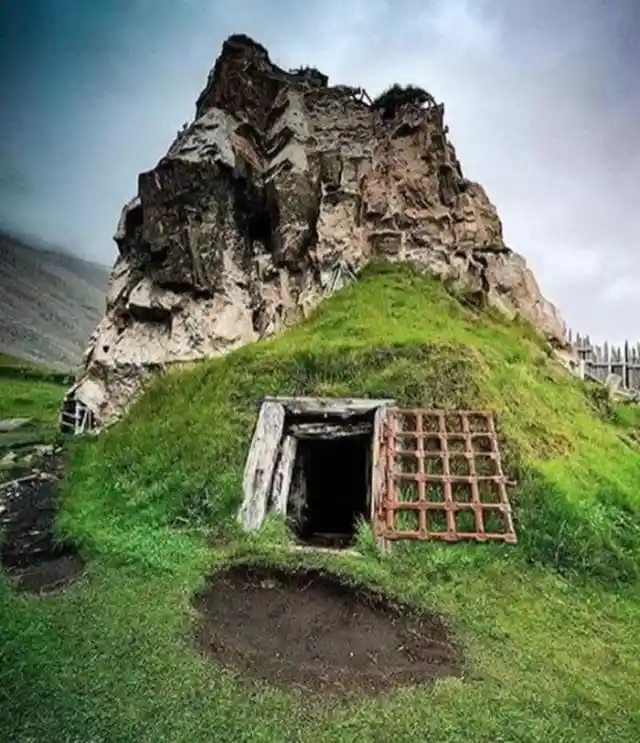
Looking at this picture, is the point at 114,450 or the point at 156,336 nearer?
the point at 114,450

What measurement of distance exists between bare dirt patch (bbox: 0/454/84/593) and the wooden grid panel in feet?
11.7

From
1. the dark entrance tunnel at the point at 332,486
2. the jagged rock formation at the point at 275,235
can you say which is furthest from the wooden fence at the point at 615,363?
the dark entrance tunnel at the point at 332,486

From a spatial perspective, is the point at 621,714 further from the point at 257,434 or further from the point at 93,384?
the point at 93,384

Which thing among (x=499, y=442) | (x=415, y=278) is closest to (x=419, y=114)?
(x=415, y=278)

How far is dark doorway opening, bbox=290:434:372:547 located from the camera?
9875mm

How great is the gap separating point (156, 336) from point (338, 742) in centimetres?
1317

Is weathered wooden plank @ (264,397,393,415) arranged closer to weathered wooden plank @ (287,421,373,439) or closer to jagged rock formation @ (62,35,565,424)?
weathered wooden plank @ (287,421,373,439)

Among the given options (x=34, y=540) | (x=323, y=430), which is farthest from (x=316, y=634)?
(x=34, y=540)

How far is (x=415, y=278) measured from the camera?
14539 millimetres

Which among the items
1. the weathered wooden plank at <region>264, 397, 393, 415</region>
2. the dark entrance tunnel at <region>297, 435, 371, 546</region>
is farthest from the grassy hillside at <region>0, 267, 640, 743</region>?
the dark entrance tunnel at <region>297, 435, 371, 546</region>

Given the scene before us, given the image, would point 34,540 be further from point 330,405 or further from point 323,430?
point 330,405

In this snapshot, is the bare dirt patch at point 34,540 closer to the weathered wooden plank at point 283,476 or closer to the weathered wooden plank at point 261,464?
the weathered wooden plank at point 261,464

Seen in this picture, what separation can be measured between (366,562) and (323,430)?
8.03 feet

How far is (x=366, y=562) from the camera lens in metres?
7.40
